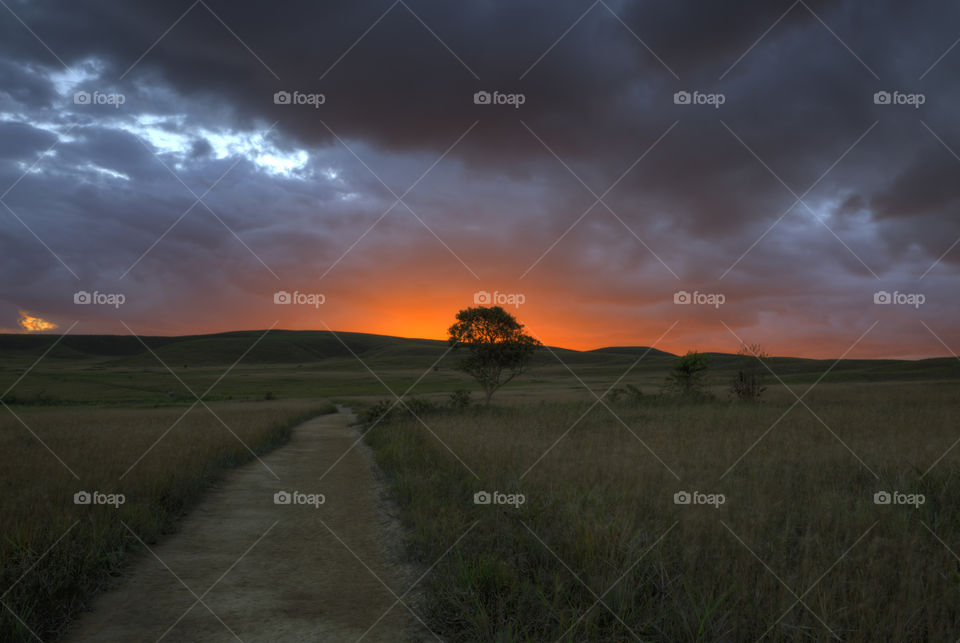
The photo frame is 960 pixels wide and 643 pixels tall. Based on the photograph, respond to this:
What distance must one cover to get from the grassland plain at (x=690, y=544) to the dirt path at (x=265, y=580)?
63 centimetres

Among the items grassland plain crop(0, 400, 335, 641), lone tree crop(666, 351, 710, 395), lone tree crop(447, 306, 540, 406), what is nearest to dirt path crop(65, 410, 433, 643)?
grassland plain crop(0, 400, 335, 641)

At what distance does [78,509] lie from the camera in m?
7.46

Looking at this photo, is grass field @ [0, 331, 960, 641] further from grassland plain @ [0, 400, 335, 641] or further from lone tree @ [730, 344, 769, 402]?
lone tree @ [730, 344, 769, 402]

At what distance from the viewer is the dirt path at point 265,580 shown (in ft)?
15.3

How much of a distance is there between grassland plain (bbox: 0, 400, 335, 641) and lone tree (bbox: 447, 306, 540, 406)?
2053 centimetres

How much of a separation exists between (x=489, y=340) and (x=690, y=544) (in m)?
29.7

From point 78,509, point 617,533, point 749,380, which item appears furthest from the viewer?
point 749,380

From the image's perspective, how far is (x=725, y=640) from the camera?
407 cm

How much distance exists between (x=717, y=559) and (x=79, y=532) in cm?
801

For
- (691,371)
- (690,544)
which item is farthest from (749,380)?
(690,544)

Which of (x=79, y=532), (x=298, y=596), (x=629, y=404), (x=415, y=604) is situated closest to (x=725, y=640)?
(x=415, y=604)

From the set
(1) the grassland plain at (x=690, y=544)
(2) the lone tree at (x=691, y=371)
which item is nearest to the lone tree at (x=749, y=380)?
(2) the lone tree at (x=691, y=371)

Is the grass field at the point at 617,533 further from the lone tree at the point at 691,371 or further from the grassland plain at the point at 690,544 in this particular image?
the lone tree at the point at 691,371

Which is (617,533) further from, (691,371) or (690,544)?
(691,371)
